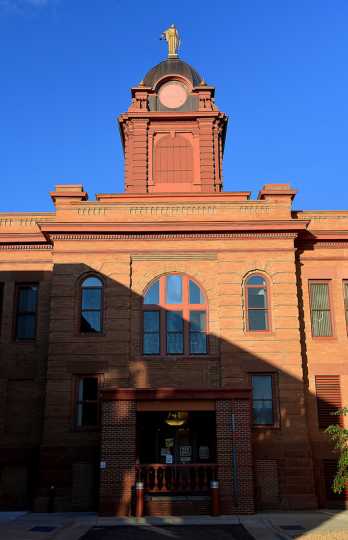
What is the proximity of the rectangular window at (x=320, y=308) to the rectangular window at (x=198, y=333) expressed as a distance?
4.47 meters

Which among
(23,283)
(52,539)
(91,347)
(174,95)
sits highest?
(174,95)

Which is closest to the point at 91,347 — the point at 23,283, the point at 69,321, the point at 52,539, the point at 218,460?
the point at 69,321

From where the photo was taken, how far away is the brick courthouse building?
20703 millimetres

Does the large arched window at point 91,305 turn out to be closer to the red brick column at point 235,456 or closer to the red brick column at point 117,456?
the red brick column at point 117,456

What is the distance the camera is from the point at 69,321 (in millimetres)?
22828

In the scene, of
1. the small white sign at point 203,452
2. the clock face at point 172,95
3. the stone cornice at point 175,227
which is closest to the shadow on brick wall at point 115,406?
the stone cornice at point 175,227

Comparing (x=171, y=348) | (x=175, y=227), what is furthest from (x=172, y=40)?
(x=171, y=348)

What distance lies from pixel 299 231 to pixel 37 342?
11.2 m

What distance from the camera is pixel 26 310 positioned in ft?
80.7

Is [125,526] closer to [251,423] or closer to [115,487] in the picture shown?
[115,487]

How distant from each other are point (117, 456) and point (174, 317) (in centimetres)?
573

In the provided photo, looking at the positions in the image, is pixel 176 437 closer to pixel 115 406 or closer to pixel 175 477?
pixel 175 477

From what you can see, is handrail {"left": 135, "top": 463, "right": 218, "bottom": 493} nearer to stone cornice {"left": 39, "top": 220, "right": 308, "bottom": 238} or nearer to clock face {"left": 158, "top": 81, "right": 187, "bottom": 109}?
stone cornice {"left": 39, "top": 220, "right": 308, "bottom": 238}

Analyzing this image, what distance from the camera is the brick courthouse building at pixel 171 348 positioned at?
20.7 metres
